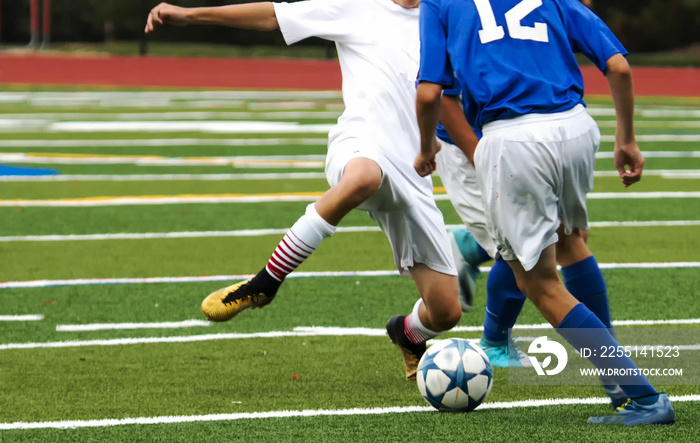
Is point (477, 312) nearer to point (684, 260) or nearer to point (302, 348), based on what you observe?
point (302, 348)

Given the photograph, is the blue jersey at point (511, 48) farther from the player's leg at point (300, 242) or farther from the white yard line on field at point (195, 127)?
the white yard line on field at point (195, 127)

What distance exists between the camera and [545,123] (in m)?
4.27

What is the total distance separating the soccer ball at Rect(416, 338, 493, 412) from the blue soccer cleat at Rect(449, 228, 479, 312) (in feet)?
4.13

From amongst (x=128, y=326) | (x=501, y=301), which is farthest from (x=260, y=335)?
(x=501, y=301)

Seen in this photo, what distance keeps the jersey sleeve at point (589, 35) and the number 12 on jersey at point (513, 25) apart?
13 cm

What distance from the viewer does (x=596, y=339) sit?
4.33 m

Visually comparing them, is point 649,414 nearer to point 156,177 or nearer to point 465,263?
point 465,263

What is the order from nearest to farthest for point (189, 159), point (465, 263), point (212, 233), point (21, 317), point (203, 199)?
1. point (465, 263)
2. point (21, 317)
3. point (212, 233)
4. point (203, 199)
5. point (189, 159)

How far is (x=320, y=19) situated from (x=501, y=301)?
1631mm

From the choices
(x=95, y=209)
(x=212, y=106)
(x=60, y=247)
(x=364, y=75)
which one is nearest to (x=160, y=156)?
(x=95, y=209)

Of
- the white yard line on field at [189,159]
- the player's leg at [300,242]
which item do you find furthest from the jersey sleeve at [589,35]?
the white yard line on field at [189,159]

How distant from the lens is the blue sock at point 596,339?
4.34 meters

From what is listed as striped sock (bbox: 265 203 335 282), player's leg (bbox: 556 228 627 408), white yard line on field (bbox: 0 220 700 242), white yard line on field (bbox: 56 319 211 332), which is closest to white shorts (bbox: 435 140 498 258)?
player's leg (bbox: 556 228 627 408)

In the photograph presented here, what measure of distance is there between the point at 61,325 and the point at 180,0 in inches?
1614
